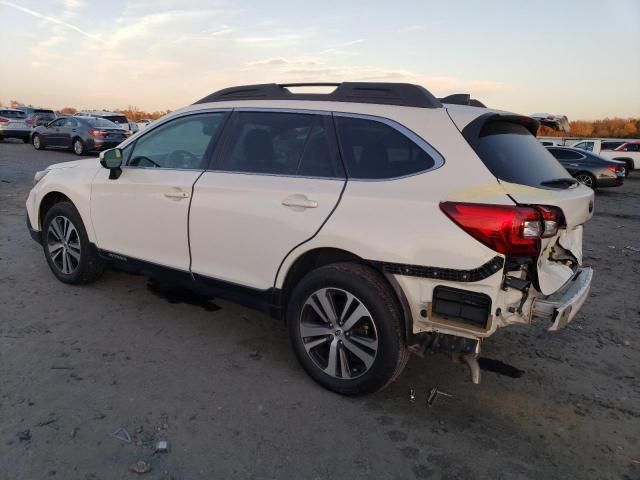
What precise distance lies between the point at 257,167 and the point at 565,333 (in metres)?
2.99

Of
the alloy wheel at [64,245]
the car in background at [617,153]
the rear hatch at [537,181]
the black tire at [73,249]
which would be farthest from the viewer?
the car in background at [617,153]

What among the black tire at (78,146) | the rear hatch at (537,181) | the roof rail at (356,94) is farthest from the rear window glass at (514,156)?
the black tire at (78,146)

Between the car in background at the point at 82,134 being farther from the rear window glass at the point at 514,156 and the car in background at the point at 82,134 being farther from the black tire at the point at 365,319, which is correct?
the rear window glass at the point at 514,156

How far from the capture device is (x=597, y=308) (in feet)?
16.0

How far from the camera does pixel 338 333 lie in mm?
3062

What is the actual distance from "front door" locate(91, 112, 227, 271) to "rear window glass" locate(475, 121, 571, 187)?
194 cm

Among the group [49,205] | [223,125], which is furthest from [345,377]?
[49,205]

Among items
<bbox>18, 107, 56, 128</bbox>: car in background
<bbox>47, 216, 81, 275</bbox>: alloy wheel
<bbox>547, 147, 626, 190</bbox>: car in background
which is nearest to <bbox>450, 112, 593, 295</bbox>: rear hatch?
<bbox>47, 216, 81, 275</bbox>: alloy wheel

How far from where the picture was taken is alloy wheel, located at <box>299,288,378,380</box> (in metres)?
2.96

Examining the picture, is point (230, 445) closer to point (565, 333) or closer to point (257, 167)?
point (257, 167)

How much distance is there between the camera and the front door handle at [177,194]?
3645 mm

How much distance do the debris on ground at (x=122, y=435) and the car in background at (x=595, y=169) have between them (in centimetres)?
1593

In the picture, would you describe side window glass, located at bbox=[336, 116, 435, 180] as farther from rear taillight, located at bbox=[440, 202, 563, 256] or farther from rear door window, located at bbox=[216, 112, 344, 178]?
rear taillight, located at bbox=[440, 202, 563, 256]

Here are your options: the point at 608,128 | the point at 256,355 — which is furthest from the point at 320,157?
the point at 608,128
